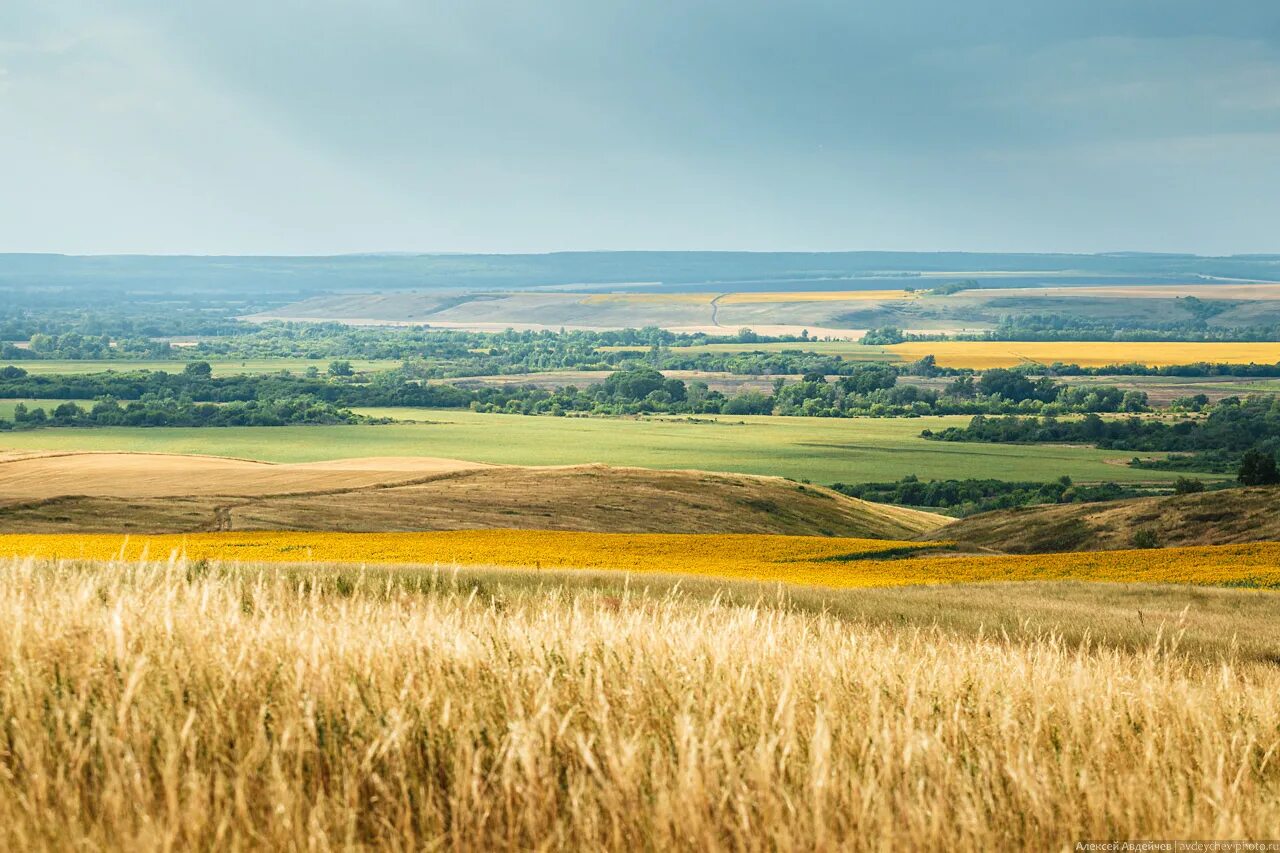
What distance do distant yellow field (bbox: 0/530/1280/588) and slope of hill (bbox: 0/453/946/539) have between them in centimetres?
1104

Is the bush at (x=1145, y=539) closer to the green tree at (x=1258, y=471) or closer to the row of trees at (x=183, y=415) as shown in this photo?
the green tree at (x=1258, y=471)

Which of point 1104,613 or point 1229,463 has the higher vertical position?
point 1104,613

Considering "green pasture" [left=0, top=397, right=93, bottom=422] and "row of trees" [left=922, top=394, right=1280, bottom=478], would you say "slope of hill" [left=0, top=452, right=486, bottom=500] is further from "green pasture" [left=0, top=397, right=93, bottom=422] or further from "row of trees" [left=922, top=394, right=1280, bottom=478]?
"row of trees" [left=922, top=394, right=1280, bottom=478]

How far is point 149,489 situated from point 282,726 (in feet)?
218

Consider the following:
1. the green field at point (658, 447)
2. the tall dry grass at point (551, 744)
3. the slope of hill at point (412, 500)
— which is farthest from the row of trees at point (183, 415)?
the tall dry grass at point (551, 744)

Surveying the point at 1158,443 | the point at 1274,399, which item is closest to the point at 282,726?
the point at 1158,443

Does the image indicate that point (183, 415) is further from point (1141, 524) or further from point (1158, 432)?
point (1141, 524)

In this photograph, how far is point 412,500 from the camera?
67.4m

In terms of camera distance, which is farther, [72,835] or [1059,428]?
[1059,428]

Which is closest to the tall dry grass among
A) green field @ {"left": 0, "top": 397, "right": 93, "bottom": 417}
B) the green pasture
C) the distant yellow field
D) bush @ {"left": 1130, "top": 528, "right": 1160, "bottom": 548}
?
the distant yellow field

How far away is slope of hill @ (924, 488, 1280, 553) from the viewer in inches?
1784

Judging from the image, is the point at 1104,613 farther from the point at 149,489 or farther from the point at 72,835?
the point at 149,489

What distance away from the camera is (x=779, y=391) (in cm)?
19788

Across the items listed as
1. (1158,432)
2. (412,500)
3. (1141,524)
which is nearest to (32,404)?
(412,500)
